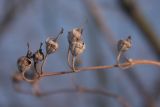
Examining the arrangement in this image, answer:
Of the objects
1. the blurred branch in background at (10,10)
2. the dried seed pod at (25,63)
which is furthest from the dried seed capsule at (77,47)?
the blurred branch in background at (10,10)

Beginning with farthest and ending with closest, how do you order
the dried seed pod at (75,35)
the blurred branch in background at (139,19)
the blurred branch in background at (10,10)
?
the blurred branch in background at (10,10) → the blurred branch in background at (139,19) → the dried seed pod at (75,35)

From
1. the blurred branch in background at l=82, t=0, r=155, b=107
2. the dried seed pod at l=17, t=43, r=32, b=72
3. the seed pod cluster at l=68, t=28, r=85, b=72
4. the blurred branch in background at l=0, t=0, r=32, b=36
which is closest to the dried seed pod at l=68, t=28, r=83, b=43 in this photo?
the seed pod cluster at l=68, t=28, r=85, b=72

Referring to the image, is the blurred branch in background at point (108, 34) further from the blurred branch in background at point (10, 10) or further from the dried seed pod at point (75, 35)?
the dried seed pod at point (75, 35)

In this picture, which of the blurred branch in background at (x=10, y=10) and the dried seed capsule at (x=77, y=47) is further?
the blurred branch in background at (x=10, y=10)

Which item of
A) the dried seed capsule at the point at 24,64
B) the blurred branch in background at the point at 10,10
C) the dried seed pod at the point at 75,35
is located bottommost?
the dried seed capsule at the point at 24,64

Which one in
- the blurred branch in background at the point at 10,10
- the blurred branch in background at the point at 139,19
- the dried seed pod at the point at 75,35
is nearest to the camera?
the dried seed pod at the point at 75,35

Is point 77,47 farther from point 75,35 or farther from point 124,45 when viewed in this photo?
point 124,45

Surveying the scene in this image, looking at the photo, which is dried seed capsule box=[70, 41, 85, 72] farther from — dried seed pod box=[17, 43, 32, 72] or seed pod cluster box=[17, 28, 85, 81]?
dried seed pod box=[17, 43, 32, 72]
